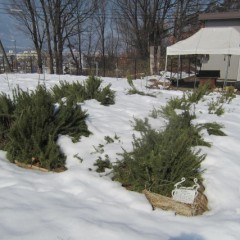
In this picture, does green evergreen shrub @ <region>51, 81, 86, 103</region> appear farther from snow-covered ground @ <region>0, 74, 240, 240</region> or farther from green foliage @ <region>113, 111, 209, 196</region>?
green foliage @ <region>113, 111, 209, 196</region>

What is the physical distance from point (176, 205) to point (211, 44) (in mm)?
12890

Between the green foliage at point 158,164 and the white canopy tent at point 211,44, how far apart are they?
11.2 m

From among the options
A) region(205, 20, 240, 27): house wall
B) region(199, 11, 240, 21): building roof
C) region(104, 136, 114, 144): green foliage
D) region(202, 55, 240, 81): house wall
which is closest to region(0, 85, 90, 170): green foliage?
region(104, 136, 114, 144): green foliage

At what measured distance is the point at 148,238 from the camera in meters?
2.85

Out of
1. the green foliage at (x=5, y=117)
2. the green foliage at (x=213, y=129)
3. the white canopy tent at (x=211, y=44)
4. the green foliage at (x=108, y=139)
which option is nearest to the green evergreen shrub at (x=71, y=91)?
the green foliage at (x=5, y=117)

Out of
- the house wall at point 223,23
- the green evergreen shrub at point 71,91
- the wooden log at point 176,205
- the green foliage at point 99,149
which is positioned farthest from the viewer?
the house wall at point 223,23

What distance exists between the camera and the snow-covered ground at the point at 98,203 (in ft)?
9.53

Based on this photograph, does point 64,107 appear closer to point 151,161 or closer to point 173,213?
point 151,161

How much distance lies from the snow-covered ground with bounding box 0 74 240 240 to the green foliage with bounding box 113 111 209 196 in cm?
16

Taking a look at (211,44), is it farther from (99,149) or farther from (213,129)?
(99,149)

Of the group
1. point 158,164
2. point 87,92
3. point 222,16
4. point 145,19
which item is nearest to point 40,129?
point 158,164

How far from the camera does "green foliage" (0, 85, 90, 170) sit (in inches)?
178

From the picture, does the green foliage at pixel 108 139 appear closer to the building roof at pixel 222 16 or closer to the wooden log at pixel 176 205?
the wooden log at pixel 176 205

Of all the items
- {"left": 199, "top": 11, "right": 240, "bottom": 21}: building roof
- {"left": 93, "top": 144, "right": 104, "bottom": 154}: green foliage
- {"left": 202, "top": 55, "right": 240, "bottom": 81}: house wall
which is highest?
{"left": 199, "top": 11, "right": 240, "bottom": 21}: building roof
